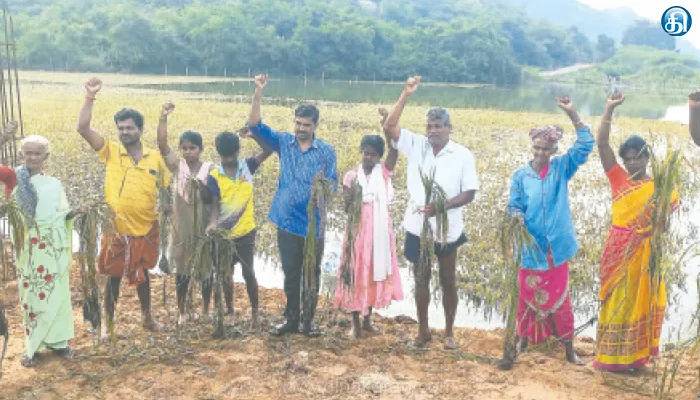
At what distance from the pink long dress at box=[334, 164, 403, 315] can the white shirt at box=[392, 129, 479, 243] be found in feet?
0.94

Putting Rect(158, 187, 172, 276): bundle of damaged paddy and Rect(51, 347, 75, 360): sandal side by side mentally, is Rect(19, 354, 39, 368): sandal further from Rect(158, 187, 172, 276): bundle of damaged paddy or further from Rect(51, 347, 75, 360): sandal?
Rect(158, 187, 172, 276): bundle of damaged paddy

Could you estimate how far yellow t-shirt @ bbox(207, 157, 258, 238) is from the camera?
149 inches

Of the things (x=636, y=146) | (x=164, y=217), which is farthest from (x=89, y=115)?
(x=636, y=146)

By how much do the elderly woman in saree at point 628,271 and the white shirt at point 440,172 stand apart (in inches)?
30.1

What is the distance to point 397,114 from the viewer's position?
3572 millimetres

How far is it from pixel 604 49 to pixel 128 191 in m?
108

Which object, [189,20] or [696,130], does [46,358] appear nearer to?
[696,130]

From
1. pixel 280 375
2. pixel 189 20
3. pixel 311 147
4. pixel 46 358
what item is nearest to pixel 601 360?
pixel 280 375

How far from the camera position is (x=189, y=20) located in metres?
60.5

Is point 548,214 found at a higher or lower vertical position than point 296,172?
lower

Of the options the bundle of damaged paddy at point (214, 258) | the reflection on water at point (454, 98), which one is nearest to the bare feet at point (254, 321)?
the bundle of damaged paddy at point (214, 258)

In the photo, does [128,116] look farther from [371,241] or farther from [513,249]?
[513,249]

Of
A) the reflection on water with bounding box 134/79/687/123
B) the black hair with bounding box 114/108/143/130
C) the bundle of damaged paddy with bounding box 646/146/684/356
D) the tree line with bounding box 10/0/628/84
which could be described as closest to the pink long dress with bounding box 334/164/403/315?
the black hair with bounding box 114/108/143/130

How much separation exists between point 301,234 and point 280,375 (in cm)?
87
